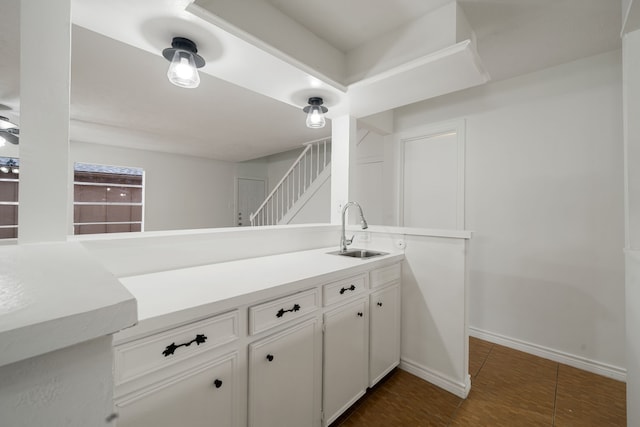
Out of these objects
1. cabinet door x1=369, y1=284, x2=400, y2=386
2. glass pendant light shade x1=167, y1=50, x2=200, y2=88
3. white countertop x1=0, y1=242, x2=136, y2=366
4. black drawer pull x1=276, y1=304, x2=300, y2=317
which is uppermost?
glass pendant light shade x1=167, y1=50, x2=200, y2=88

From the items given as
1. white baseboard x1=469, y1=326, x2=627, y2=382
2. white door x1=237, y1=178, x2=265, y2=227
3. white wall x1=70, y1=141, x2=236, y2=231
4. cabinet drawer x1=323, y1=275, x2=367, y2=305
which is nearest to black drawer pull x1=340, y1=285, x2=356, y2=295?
cabinet drawer x1=323, y1=275, x2=367, y2=305

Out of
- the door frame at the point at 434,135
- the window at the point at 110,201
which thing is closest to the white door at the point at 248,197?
the window at the point at 110,201

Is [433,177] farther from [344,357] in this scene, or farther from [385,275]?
[344,357]

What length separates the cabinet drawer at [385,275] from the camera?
69.7 inches

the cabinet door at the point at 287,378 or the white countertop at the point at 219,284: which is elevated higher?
the white countertop at the point at 219,284

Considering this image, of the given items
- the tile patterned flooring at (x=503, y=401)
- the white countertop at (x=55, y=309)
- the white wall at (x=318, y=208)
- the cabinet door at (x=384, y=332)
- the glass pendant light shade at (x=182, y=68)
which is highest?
the glass pendant light shade at (x=182, y=68)

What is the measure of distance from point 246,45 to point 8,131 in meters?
1.10

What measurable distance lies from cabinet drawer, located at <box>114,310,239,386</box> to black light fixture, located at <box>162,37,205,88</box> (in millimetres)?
1233

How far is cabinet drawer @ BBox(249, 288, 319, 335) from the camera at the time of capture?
43.2 inches

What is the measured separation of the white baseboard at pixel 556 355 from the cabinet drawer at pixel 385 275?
4.23 feet

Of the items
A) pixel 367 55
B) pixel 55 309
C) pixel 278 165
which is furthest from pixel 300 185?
pixel 55 309

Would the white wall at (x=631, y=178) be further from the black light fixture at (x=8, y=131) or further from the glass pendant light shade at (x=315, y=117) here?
the black light fixture at (x=8, y=131)

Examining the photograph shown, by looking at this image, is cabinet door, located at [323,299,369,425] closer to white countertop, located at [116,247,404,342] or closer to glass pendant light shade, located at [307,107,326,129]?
white countertop, located at [116,247,404,342]

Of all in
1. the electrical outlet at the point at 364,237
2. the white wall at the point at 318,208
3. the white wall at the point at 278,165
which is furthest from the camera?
the white wall at the point at 278,165
